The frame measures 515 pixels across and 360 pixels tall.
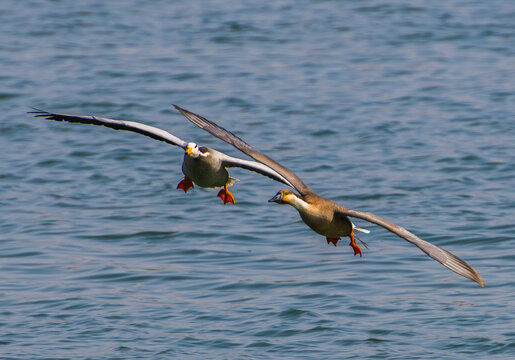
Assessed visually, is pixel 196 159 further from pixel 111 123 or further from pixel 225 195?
pixel 225 195

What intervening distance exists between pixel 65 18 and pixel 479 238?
21.5 meters

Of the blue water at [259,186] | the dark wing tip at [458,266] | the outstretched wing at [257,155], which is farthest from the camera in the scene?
the blue water at [259,186]

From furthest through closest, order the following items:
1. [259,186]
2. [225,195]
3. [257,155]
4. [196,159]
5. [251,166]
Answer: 1. [259,186]
2. [225,195]
3. [251,166]
4. [196,159]
5. [257,155]

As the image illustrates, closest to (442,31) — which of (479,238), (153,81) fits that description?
(153,81)

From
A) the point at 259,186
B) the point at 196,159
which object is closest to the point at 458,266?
the point at 196,159

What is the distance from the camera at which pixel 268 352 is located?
11.5 m

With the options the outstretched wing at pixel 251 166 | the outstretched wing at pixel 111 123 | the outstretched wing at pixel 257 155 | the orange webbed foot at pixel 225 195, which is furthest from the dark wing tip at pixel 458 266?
the orange webbed foot at pixel 225 195

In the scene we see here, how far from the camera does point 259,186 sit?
17578 mm

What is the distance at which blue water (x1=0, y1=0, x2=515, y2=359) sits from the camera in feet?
39.9

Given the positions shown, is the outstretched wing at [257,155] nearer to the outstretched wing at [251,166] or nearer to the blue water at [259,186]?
the outstretched wing at [251,166]

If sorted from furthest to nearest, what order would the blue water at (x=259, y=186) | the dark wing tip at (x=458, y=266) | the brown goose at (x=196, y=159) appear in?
1. the blue water at (x=259, y=186)
2. the brown goose at (x=196, y=159)
3. the dark wing tip at (x=458, y=266)

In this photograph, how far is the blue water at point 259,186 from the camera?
12148 millimetres

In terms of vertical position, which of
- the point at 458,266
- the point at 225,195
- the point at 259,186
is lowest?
the point at 259,186

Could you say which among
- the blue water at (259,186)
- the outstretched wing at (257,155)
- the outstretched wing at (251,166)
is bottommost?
the blue water at (259,186)
